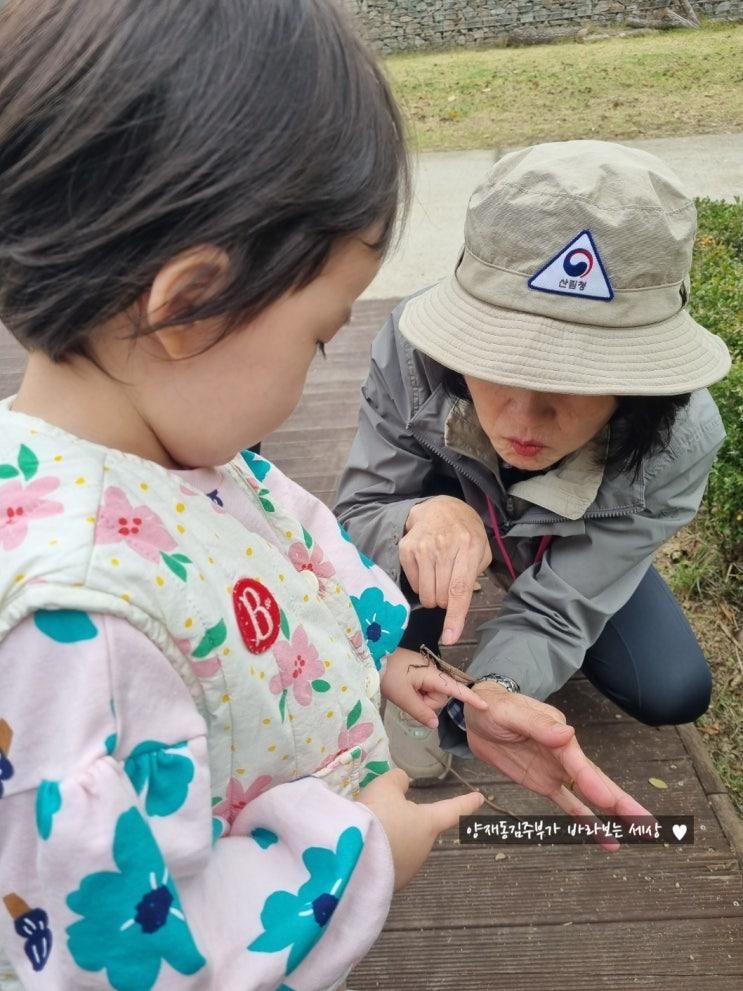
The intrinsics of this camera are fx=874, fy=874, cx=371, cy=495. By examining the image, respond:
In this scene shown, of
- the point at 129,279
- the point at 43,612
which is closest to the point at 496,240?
the point at 129,279

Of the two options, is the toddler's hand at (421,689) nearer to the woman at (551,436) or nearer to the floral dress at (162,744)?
the woman at (551,436)

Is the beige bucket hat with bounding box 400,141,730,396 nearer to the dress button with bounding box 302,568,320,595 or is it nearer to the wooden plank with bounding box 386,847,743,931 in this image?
the dress button with bounding box 302,568,320,595

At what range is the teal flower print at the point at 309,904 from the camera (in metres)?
0.86

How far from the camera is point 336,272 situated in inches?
34.4

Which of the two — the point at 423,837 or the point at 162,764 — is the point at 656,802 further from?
the point at 162,764

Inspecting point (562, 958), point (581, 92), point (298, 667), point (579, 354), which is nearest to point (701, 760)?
point (562, 958)

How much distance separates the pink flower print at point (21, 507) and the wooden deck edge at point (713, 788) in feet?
5.73

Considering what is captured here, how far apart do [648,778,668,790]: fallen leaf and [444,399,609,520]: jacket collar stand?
76cm

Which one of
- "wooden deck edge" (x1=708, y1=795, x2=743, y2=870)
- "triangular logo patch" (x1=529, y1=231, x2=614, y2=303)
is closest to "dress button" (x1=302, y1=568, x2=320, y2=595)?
"triangular logo patch" (x1=529, y1=231, x2=614, y2=303)

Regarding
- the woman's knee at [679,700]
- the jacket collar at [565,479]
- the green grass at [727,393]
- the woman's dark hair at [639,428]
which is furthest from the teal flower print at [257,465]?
the green grass at [727,393]

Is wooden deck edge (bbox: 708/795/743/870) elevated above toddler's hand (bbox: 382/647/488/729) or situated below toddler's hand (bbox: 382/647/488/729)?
Answer: below

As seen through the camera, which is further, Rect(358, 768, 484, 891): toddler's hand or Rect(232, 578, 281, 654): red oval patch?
Rect(358, 768, 484, 891): toddler's hand

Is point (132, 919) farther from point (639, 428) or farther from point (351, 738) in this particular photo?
point (639, 428)

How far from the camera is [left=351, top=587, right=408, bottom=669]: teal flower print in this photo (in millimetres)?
1312
